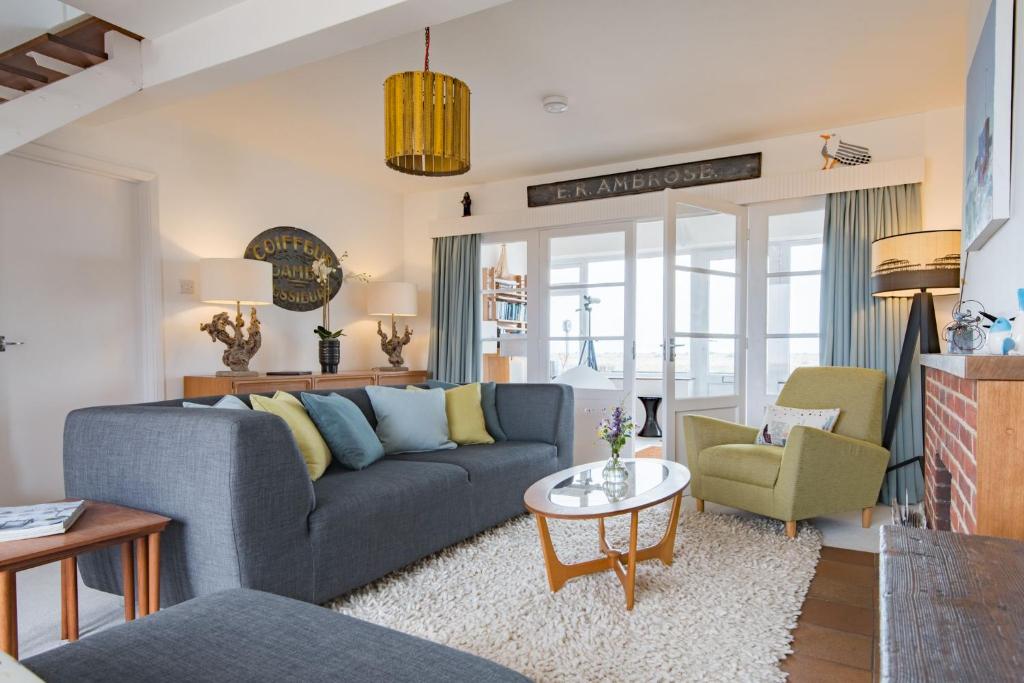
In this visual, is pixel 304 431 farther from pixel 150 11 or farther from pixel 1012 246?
pixel 1012 246

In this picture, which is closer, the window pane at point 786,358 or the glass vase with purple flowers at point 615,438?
the glass vase with purple flowers at point 615,438

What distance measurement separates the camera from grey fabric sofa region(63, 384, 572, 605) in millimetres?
1927

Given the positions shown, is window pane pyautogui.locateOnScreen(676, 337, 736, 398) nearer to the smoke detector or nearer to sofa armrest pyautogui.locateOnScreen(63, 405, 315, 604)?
the smoke detector

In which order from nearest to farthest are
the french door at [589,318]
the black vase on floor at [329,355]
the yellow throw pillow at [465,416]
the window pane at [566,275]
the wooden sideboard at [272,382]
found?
the yellow throw pillow at [465,416]
the wooden sideboard at [272,382]
the black vase on floor at [329,355]
the french door at [589,318]
the window pane at [566,275]

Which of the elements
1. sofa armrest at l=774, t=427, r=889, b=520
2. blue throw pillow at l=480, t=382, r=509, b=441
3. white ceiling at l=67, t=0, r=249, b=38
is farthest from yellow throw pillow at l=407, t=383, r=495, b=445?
white ceiling at l=67, t=0, r=249, b=38

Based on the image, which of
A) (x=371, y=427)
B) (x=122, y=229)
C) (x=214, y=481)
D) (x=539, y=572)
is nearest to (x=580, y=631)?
(x=539, y=572)

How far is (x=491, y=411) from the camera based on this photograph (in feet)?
12.5

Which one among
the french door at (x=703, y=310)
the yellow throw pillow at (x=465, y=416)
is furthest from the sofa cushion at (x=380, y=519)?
the french door at (x=703, y=310)

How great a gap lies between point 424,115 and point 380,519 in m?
1.51

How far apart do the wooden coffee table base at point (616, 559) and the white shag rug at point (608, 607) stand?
0.15 feet

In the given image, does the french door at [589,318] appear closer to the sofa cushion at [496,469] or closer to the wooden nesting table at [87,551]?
the sofa cushion at [496,469]

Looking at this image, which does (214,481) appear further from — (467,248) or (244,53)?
(467,248)

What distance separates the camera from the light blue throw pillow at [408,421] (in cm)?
324

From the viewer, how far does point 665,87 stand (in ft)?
11.8
